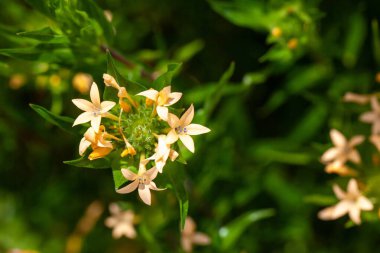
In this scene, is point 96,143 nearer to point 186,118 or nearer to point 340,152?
point 186,118

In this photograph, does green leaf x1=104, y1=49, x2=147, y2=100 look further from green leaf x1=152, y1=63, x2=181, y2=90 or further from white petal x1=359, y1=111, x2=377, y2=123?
white petal x1=359, y1=111, x2=377, y2=123

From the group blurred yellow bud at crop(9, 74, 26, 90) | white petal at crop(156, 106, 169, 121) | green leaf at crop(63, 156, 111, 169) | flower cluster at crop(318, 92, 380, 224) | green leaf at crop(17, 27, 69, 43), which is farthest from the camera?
blurred yellow bud at crop(9, 74, 26, 90)

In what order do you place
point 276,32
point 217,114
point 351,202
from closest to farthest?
point 351,202 → point 276,32 → point 217,114

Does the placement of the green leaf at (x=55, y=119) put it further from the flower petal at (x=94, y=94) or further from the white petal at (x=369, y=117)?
the white petal at (x=369, y=117)

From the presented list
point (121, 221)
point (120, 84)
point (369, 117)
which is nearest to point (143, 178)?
point (120, 84)

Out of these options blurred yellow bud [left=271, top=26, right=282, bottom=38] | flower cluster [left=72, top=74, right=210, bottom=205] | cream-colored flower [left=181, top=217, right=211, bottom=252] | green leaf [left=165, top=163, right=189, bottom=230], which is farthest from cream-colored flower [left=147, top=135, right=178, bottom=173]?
blurred yellow bud [left=271, top=26, right=282, bottom=38]

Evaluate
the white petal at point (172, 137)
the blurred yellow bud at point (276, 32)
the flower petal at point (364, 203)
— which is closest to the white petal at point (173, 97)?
the white petal at point (172, 137)

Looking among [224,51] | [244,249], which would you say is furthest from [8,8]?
[244,249]
